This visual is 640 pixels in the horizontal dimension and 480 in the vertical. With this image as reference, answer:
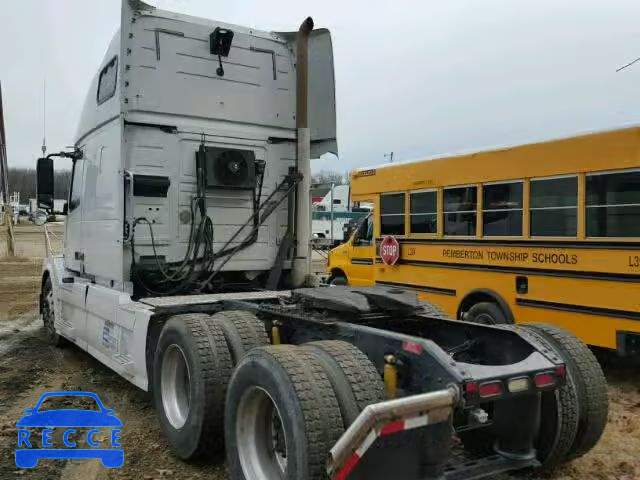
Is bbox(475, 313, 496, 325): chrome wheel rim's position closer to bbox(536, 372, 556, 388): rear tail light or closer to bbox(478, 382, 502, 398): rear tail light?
bbox(536, 372, 556, 388): rear tail light

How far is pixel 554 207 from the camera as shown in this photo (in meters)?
7.36

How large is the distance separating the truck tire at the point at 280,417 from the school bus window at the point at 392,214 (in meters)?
6.57

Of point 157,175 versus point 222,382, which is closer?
point 222,382

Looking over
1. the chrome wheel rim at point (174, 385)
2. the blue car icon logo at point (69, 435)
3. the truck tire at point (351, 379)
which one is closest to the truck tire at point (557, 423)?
the truck tire at point (351, 379)

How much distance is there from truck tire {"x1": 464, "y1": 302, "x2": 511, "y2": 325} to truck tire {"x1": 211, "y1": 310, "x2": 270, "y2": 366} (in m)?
4.36

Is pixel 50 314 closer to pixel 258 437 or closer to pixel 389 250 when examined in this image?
pixel 389 250

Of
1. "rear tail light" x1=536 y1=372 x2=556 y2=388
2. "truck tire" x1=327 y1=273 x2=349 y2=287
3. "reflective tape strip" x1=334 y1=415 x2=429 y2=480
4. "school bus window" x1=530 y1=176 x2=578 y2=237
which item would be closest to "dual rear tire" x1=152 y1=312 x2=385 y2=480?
"reflective tape strip" x1=334 y1=415 x2=429 y2=480

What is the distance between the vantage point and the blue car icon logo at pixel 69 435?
4.51 m

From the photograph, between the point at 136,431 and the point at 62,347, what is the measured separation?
3.86 m

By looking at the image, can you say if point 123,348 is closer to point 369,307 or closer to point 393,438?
point 369,307

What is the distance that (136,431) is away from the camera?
505 centimetres

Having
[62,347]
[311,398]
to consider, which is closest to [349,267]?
[62,347]

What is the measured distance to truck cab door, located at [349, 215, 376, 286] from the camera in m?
11.2

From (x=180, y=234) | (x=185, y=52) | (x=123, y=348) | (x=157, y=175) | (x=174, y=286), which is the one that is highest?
(x=185, y=52)
